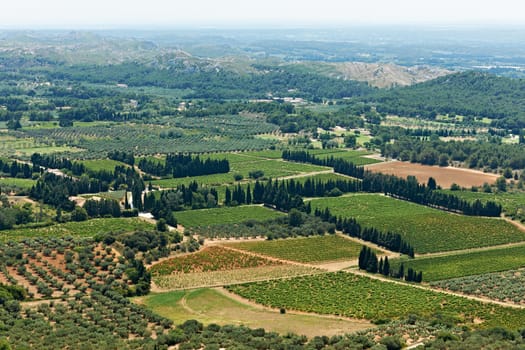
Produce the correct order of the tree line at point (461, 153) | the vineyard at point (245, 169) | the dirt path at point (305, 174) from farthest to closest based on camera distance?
the tree line at point (461, 153) → the dirt path at point (305, 174) → the vineyard at point (245, 169)

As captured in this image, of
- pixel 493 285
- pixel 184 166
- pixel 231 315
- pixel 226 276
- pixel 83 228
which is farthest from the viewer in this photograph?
pixel 184 166

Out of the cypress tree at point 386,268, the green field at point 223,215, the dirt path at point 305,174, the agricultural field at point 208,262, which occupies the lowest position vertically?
the dirt path at point 305,174

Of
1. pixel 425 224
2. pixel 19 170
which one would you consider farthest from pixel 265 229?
pixel 19 170

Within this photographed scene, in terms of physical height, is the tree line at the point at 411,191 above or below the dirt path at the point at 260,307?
below

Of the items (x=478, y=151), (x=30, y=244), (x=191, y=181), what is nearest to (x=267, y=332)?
(x=30, y=244)

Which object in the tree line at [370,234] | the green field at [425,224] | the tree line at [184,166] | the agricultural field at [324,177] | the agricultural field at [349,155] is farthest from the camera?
the agricultural field at [349,155]

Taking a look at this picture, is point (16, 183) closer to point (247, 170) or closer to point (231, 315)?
point (247, 170)

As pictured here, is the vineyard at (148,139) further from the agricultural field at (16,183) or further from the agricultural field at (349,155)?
the agricultural field at (16,183)

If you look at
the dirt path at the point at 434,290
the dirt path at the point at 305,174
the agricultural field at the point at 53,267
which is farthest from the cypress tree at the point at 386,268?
the dirt path at the point at 305,174
